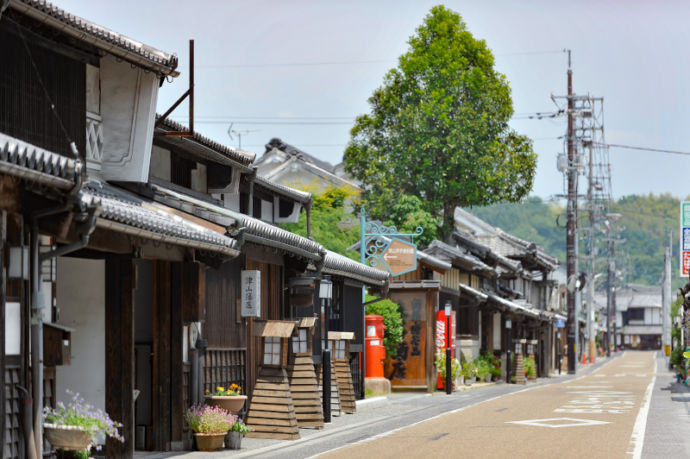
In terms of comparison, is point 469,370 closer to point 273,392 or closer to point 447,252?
point 447,252

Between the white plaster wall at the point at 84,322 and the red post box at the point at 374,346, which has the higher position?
the white plaster wall at the point at 84,322

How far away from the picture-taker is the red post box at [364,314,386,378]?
3659 centimetres

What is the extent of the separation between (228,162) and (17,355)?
1123cm

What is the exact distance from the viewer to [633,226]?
180m

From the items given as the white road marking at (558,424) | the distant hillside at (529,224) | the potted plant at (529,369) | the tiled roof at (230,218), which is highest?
the distant hillside at (529,224)

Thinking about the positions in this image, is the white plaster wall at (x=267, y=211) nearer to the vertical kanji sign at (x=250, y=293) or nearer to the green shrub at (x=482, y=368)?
the vertical kanji sign at (x=250, y=293)

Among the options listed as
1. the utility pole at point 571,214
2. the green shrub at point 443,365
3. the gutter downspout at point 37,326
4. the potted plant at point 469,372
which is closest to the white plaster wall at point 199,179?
the gutter downspout at point 37,326

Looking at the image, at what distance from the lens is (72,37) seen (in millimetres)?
15555

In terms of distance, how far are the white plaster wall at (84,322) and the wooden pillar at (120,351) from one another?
230mm

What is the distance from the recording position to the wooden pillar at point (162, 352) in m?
17.9

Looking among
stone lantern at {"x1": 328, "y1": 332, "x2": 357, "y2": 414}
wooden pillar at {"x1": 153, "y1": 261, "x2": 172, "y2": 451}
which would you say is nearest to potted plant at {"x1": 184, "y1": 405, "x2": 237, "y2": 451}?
wooden pillar at {"x1": 153, "y1": 261, "x2": 172, "y2": 451}

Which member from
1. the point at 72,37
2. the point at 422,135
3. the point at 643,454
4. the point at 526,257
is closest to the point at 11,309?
the point at 72,37

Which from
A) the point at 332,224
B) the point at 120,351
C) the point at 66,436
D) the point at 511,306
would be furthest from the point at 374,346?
the point at 66,436

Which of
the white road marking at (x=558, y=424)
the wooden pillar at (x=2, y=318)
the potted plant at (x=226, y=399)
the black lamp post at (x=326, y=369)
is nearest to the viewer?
the wooden pillar at (x=2, y=318)
